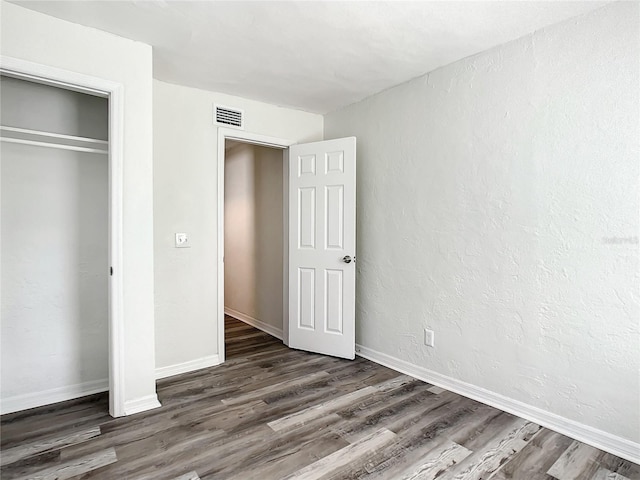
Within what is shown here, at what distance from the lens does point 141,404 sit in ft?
8.00

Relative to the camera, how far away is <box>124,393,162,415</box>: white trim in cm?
239

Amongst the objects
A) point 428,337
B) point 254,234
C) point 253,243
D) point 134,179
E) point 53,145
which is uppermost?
point 53,145

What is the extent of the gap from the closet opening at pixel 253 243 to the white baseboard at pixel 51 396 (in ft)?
3.80

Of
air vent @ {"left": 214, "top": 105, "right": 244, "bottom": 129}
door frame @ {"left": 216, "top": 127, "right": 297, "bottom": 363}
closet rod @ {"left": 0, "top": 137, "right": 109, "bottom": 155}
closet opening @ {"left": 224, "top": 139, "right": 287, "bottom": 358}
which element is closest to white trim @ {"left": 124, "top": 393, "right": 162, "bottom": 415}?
door frame @ {"left": 216, "top": 127, "right": 297, "bottom": 363}

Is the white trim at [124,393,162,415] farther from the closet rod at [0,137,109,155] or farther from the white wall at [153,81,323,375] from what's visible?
the closet rod at [0,137,109,155]

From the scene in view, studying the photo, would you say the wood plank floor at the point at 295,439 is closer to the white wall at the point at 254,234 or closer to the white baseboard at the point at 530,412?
the white baseboard at the point at 530,412

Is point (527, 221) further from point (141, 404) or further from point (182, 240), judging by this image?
point (141, 404)

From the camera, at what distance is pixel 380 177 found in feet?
11.0

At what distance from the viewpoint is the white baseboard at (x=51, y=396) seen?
244 cm

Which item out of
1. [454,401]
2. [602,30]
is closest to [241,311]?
[454,401]

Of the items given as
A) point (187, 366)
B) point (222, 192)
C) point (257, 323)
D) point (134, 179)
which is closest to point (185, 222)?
point (222, 192)

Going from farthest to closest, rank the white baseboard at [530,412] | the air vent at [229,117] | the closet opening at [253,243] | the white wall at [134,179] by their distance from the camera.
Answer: the closet opening at [253,243], the air vent at [229,117], the white wall at [134,179], the white baseboard at [530,412]

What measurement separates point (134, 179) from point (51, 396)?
1.65m

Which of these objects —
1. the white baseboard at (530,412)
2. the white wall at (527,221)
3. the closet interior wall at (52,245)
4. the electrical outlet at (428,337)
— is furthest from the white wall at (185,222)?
the electrical outlet at (428,337)
